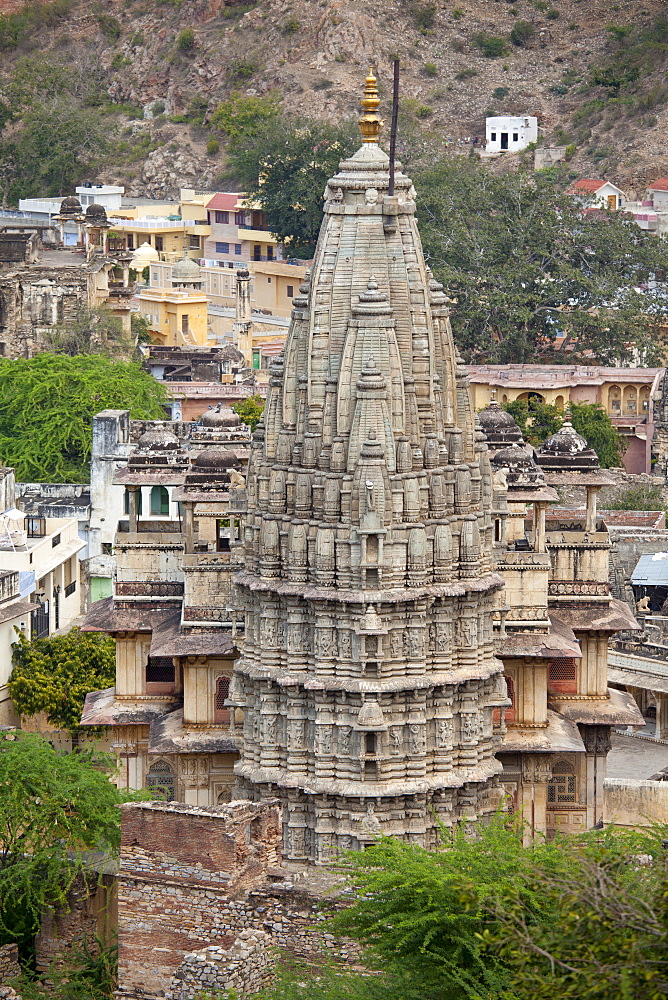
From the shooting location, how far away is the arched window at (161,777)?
49969 mm

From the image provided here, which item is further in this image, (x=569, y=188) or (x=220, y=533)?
(x=569, y=188)

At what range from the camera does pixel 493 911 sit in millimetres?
35781

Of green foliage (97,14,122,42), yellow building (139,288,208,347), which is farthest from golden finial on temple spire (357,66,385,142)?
green foliage (97,14,122,42)

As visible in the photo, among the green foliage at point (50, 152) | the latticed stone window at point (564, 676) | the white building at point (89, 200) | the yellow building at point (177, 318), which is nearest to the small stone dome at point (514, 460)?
the latticed stone window at point (564, 676)

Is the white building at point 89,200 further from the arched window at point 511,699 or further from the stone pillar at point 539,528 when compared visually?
the arched window at point 511,699

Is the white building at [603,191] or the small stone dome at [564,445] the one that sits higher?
the white building at [603,191]

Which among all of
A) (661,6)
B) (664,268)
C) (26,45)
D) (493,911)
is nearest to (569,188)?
(664,268)

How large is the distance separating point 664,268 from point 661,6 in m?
51.8

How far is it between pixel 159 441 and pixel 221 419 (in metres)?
1.52

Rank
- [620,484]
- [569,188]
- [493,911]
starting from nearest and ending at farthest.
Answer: [493,911] < [620,484] < [569,188]

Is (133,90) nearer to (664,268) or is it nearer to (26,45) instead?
(26,45)

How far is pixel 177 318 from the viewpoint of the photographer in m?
117

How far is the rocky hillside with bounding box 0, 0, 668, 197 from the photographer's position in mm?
155625

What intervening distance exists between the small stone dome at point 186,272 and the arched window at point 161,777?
70.6 m
